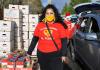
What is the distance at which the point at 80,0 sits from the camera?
83375 mm

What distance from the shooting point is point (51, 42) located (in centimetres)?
724

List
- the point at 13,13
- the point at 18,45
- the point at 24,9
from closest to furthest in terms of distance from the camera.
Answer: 1. the point at 18,45
2. the point at 13,13
3. the point at 24,9

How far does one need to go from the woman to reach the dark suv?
42.2 inches

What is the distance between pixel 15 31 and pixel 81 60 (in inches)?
127

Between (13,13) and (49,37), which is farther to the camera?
(13,13)

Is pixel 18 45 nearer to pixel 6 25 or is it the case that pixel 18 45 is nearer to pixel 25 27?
pixel 25 27

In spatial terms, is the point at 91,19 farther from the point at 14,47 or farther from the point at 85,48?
the point at 14,47

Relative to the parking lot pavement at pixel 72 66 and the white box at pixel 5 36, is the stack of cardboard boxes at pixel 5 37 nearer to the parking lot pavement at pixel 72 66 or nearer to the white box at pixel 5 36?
the white box at pixel 5 36

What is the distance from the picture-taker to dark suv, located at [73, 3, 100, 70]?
8337mm

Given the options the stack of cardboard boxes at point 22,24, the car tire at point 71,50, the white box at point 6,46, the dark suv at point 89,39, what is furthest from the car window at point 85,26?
the white box at point 6,46

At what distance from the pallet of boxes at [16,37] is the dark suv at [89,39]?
119cm

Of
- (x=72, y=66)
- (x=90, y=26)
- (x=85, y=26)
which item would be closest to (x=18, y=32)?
(x=72, y=66)

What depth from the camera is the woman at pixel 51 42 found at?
23.7 feet

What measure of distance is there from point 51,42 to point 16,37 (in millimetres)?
5460
